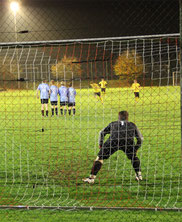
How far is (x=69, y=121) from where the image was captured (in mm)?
13375

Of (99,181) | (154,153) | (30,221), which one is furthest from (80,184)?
(154,153)

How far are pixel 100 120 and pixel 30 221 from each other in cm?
948

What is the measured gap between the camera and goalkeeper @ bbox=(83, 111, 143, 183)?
5.49 m

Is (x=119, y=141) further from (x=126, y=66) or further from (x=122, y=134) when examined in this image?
(x=126, y=66)

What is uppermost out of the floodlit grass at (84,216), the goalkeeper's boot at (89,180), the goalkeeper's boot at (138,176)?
the goalkeeper's boot at (138,176)

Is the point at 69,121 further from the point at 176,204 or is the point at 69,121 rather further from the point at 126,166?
the point at 176,204

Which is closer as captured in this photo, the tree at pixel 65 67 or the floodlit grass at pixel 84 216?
the floodlit grass at pixel 84 216

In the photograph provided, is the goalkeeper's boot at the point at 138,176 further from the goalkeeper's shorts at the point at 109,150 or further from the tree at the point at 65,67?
the tree at the point at 65,67

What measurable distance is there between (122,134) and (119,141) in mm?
129

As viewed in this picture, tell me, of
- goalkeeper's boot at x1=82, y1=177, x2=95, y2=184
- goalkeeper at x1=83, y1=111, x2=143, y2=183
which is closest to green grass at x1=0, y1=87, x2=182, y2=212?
goalkeeper's boot at x1=82, y1=177, x2=95, y2=184

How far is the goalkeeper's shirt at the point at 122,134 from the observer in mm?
5492

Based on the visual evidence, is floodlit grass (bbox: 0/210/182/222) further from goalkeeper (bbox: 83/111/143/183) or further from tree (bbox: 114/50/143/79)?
tree (bbox: 114/50/143/79)

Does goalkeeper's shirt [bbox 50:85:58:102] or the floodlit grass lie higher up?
goalkeeper's shirt [bbox 50:85:58:102]

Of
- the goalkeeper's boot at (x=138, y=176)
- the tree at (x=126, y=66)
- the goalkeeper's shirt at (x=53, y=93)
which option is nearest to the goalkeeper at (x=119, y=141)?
the goalkeeper's boot at (x=138, y=176)
